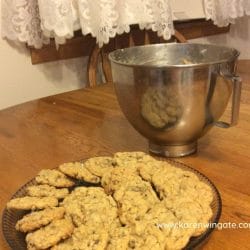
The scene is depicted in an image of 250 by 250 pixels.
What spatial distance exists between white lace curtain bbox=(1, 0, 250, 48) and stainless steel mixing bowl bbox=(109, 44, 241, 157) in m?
0.67

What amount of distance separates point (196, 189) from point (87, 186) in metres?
0.18

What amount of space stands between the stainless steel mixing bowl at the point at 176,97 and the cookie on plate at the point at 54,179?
0.22m

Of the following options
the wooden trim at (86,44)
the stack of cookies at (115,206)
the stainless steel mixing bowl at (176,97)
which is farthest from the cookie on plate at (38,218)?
the wooden trim at (86,44)

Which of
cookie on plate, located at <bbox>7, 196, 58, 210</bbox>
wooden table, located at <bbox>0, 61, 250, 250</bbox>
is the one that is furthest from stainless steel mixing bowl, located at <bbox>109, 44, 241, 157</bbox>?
cookie on plate, located at <bbox>7, 196, 58, 210</bbox>

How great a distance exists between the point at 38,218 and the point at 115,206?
0.35 ft

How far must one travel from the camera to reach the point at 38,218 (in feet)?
1.71

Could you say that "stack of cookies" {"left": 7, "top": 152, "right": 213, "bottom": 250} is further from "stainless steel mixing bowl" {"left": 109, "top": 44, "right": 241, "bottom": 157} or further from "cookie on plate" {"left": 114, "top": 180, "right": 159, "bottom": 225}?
"stainless steel mixing bowl" {"left": 109, "top": 44, "right": 241, "bottom": 157}

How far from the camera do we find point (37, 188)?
62cm

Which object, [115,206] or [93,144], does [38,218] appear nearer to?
[115,206]

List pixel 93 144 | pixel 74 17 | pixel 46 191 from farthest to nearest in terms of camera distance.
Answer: pixel 74 17 → pixel 93 144 → pixel 46 191

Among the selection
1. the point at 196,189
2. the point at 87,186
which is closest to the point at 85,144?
the point at 87,186

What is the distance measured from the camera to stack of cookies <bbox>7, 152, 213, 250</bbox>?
0.48 metres

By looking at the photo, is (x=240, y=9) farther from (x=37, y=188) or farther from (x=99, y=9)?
(x=37, y=188)

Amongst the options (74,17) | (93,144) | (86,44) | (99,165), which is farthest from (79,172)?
(86,44)
